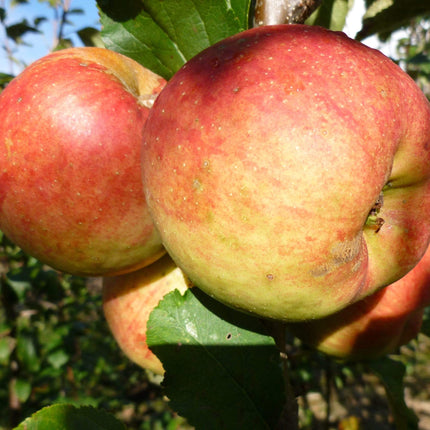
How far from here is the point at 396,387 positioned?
122 centimetres

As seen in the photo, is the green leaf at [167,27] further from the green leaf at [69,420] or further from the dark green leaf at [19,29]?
the dark green leaf at [19,29]

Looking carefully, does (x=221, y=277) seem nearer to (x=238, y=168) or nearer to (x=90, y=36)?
(x=238, y=168)

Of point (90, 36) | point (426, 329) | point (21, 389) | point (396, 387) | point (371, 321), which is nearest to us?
point (371, 321)

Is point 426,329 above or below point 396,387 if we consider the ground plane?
below

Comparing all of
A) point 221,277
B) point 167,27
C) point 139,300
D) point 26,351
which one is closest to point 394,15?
point 167,27

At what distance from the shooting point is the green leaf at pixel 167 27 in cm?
86

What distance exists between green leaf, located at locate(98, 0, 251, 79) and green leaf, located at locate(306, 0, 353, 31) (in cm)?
43

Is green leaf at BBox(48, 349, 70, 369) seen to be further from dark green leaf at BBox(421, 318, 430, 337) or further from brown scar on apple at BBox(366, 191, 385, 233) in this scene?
brown scar on apple at BBox(366, 191, 385, 233)

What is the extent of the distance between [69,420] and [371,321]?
29.7 inches

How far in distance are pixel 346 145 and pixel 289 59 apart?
0.54 ft

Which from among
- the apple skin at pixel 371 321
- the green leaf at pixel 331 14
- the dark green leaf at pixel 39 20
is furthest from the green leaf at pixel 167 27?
the dark green leaf at pixel 39 20

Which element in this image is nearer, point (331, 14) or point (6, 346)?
point (331, 14)

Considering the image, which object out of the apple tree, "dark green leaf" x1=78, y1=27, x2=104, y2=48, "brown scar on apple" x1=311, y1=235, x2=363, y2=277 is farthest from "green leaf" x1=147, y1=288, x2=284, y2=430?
"dark green leaf" x1=78, y1=27, x2=104, y2=48

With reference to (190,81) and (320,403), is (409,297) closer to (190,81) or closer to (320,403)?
(190,81)
